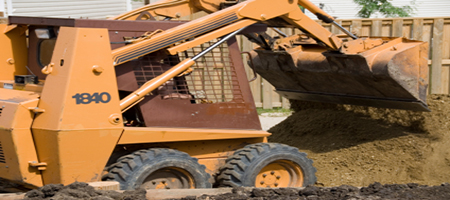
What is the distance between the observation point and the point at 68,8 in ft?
44.7

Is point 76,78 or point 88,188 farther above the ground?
point 76,78

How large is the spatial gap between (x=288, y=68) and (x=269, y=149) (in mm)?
Answer: 2146

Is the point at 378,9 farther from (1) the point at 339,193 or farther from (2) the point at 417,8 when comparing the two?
(1) the point at 339,193

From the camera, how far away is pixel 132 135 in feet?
14.0

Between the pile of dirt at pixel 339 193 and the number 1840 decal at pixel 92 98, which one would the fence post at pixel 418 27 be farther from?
the number 1840 decal at pixel 92 98

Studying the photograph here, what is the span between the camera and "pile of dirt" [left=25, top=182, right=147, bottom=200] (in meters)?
3.62

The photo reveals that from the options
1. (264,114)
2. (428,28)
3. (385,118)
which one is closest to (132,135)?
(385,118)

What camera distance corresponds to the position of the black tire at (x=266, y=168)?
15.2ft

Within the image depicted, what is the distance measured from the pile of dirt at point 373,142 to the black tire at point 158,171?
1.86 metres

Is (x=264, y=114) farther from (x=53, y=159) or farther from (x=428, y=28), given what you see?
(x=53, y=159)

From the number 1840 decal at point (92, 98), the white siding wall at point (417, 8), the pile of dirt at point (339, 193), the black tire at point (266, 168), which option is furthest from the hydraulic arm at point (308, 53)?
the white siding wall at point (417, 8)

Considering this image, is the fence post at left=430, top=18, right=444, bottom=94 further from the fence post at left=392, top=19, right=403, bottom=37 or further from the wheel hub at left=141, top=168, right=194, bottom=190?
the wheel hub at left=141, top=168, right=194, bottom=190

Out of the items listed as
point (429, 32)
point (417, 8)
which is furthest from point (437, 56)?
point (417, 8)

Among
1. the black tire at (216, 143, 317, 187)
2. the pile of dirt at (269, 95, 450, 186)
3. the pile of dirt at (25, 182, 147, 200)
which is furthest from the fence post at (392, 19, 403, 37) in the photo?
the pile of dirt at (25, 182, 147, 200)
